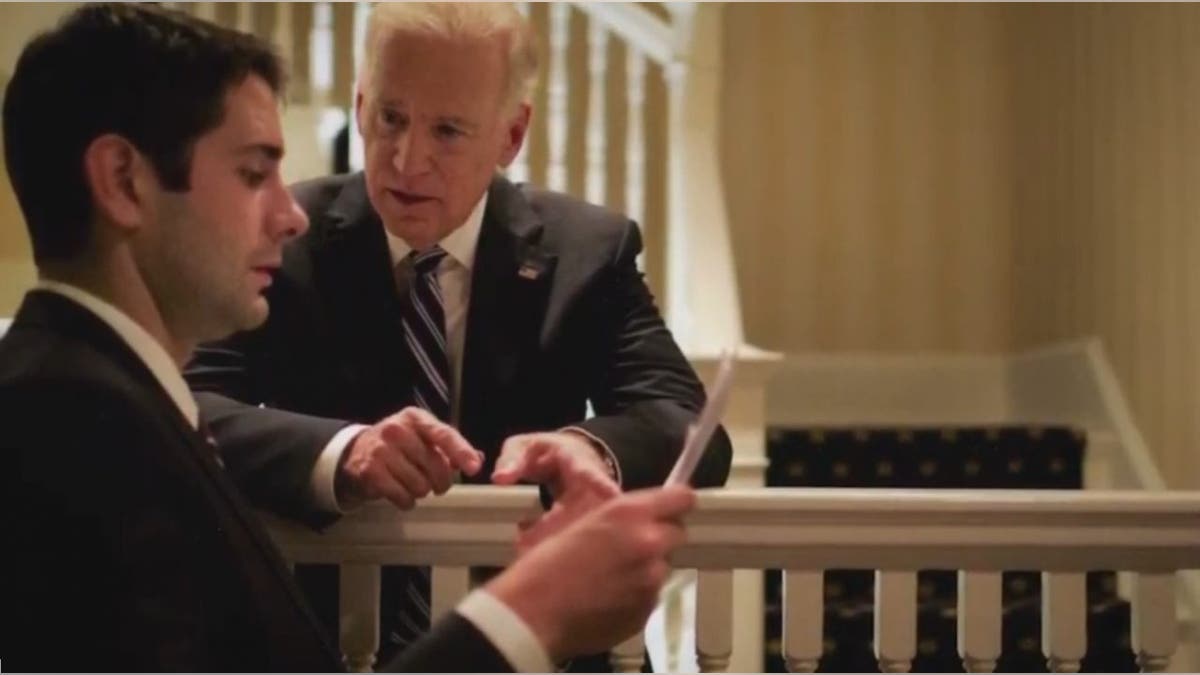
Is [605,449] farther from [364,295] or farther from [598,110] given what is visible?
[598,110]

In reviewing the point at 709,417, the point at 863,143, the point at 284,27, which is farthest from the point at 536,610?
the point at 863,143

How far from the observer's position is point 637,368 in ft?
4.80

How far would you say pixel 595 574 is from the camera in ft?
2.92

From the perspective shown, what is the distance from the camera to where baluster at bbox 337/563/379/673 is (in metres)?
1.37

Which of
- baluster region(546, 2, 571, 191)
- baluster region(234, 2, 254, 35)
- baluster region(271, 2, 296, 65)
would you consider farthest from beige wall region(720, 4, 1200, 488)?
baluster region(234, 2, 254, 35)

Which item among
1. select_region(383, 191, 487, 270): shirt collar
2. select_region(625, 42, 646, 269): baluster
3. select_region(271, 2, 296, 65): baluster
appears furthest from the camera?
select_region(271, 2, 296, 65): baluster

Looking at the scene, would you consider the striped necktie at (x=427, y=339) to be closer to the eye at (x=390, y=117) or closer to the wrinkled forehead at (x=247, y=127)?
the eye at (x=390, y=117)

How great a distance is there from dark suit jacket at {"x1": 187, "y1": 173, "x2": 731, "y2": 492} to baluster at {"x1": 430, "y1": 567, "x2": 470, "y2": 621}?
0.42 feet

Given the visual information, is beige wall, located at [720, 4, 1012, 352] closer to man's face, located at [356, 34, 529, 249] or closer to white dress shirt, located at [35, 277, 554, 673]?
man's face, located at [356, 34, 529, 249]

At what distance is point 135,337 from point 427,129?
47 centimetres

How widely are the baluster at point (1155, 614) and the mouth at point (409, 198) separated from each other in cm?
81


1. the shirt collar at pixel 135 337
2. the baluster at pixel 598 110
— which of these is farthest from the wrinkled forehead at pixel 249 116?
the baluster at pixel 598 110

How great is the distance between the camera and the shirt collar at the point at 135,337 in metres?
0.97

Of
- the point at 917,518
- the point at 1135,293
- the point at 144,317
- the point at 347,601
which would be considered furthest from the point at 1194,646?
the point at 144,317
